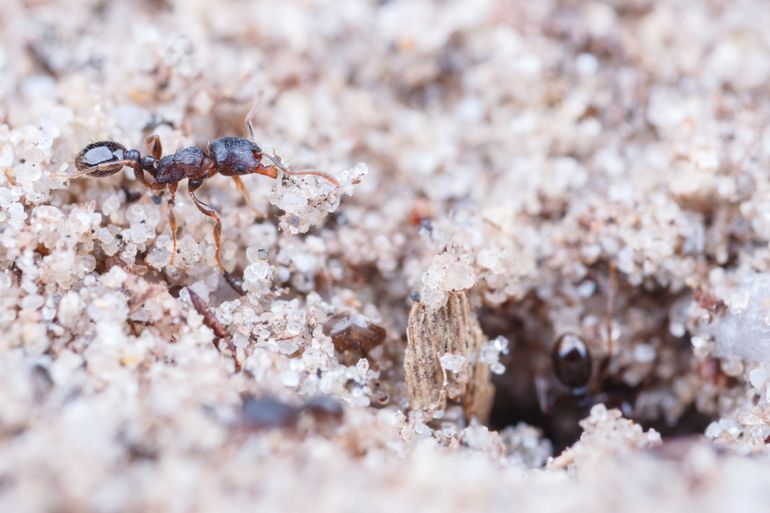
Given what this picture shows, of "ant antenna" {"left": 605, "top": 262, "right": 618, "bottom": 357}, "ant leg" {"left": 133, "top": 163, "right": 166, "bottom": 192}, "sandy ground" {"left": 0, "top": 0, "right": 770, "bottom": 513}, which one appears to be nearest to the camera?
"sandy ground" {"left": 0, "top": 0, "right": 770, "bottom": 513}

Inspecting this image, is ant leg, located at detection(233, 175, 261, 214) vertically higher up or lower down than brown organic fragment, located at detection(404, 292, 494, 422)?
higher up

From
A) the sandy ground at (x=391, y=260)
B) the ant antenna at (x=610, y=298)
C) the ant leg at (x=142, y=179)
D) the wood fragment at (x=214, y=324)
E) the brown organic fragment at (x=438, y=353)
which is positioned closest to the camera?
the sandy ground at (x=391, y=260)

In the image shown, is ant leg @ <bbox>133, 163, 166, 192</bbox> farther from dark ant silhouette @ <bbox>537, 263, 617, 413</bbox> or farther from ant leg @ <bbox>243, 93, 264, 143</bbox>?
dark ant silhouette @ <bbox>537, 263, 617, 413</bbox>

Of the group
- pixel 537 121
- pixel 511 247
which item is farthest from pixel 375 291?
pixel 537 121

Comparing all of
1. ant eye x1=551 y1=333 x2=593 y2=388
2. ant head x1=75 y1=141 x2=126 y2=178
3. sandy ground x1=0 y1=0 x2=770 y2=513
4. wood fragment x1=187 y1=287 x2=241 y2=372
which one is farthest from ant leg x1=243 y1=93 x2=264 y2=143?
ant eye x1=551 y1=333 x2=593 y2=388

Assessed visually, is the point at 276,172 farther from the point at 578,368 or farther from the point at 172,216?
the point at 578,368

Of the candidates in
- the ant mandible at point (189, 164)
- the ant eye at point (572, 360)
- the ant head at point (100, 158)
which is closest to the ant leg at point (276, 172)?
the ant mandible at point (189, 164)

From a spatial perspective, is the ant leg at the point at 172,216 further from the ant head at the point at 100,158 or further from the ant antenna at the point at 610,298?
the ant antenna at the point at 610,298
